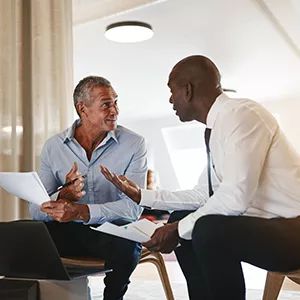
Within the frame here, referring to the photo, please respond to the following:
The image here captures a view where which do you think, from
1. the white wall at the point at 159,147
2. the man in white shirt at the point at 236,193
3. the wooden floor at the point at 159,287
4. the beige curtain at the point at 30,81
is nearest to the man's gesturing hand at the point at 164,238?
the man in white shirt at the point at 236,193

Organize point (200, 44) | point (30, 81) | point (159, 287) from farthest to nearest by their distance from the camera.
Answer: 1. point (200, 44)
2. point (159, 287)
3. point (30, 81)

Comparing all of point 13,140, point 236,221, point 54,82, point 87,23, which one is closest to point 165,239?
point 236,221

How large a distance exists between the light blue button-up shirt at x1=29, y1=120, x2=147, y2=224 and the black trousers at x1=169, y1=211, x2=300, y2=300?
0.57 metres

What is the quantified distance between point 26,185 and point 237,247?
0.66m

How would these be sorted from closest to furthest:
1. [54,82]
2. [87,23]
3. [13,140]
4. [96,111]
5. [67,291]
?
[67,291] < [96,111] < [13,140] < [54,82] < [87,23]

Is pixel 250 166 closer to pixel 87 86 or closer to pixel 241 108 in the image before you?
pixel 241 108

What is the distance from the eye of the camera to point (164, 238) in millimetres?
1242

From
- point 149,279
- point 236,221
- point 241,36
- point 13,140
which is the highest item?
point 241,36

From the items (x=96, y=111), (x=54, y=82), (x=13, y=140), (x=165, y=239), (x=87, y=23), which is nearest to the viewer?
(x=165, y=239)

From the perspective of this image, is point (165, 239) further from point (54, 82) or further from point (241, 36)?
point (241, 36)

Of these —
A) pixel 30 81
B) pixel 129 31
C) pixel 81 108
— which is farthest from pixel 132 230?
pixel 129 31

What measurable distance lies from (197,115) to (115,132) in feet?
1.63

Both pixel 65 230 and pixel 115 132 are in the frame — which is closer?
pixel 65 230

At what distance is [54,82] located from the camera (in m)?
2.17
